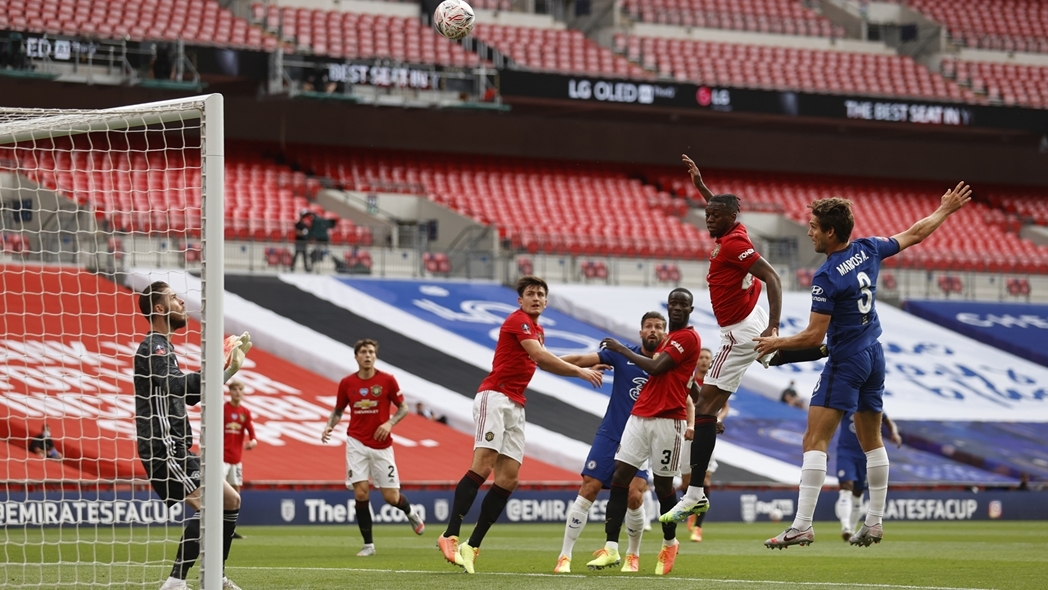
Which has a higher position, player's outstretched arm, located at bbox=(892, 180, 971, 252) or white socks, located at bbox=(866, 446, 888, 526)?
player's outstretched arm, located at bbox=(892, 180, 971, 252)

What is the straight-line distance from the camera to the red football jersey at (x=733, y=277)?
10250 mm

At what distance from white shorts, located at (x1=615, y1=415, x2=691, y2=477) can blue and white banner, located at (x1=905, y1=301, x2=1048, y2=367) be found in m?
23.5

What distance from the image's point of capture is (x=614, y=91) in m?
35.0

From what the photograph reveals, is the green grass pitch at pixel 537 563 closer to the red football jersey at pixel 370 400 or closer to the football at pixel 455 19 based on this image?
the red football jersey at pixel 370 400

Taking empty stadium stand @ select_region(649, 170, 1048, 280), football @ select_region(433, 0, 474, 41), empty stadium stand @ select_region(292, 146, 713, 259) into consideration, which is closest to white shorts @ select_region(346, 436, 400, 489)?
football @ select_region(433, 0, 474, 41)

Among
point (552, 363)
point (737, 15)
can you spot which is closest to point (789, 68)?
point (737, 15)

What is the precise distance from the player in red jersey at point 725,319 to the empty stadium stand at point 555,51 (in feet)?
85.0

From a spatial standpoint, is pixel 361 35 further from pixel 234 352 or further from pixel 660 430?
pixel 234 352

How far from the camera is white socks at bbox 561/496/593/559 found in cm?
1138

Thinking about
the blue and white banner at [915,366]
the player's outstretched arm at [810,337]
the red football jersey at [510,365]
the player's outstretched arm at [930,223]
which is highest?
the player's outstretched arm at [930,223]

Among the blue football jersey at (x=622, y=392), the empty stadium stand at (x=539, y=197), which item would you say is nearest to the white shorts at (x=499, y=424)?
the blue football jersey at (x=622, y=392)

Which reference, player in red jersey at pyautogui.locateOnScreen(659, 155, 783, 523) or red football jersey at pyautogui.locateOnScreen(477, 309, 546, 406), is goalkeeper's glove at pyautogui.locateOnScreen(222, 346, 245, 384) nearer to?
red football jersey at pyautogui.locateOnScreen(477, 309, 546, 406)

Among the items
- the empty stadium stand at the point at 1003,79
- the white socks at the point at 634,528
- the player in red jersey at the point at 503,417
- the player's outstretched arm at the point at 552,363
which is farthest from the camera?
the empty stadium stand at the point at 1003,79

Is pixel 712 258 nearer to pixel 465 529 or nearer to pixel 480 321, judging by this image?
pixel 465 529
